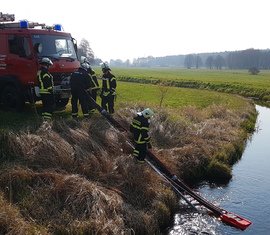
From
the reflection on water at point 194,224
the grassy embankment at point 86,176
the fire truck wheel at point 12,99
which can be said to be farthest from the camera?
the fire truck wheel at point 12,99

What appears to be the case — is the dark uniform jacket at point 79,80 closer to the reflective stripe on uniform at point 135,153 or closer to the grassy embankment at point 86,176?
the grassy embankment at point 86,176

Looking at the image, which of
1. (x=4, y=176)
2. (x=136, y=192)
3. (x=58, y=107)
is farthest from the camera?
(x=58, y=107)

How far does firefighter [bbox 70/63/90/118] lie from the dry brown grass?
35.5 inches

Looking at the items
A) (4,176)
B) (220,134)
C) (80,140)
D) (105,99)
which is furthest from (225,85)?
(4,176)

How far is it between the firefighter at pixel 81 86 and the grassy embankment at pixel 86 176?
68 cm

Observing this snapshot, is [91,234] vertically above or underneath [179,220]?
above

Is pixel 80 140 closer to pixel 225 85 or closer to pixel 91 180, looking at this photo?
pixel 91 180

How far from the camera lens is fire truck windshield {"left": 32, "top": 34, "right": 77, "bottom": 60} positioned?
13.0m

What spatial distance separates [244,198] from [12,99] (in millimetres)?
8727

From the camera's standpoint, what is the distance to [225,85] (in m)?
46.7

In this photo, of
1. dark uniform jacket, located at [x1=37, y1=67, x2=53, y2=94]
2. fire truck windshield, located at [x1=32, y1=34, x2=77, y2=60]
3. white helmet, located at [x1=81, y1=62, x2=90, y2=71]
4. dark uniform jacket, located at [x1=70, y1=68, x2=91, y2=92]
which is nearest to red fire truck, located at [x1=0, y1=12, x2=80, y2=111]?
fire truck windshield, located at [x1=32, y1=34, x2=77, y2=60]

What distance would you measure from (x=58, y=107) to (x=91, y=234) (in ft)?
28.3

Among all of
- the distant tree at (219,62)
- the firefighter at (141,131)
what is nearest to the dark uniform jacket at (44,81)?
the firefighter at (141,131)

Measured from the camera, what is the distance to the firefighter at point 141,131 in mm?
10305
